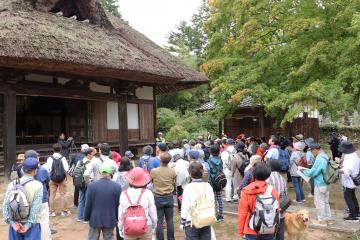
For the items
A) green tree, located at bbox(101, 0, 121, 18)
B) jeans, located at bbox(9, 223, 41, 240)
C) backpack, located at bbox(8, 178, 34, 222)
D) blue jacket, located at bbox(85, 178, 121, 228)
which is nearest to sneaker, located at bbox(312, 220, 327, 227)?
blue jacket, located at bbox(85, 178, 121, 228)

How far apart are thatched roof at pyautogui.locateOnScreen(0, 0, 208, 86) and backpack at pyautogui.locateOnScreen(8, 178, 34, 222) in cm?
643

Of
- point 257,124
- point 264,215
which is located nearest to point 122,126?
point 257,124

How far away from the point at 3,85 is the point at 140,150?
7.47 metres

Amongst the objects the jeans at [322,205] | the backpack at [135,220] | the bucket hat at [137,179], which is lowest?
the jeans at [322,205]

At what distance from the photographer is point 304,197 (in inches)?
391

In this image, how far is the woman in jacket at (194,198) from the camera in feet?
15.5

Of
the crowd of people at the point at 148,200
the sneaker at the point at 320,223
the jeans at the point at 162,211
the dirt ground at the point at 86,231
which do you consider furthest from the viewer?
the sneaker at the point at 320,223

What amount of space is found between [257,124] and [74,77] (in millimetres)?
12072

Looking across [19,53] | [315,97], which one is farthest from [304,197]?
[19,53]

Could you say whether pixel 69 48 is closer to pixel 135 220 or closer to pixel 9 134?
pixel 9 134

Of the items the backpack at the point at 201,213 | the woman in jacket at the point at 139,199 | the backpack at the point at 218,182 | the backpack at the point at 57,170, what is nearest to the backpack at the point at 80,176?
the backpack at the point at 57,170

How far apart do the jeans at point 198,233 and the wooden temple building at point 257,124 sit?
1553 centimetres

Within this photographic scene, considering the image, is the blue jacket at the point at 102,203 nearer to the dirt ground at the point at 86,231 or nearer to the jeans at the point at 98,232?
the jeans at the point at 98,232

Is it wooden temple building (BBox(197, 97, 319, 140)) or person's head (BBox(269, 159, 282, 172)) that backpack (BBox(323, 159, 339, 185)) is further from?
wooden temple building (BBox(197, 97, 319, 140))
